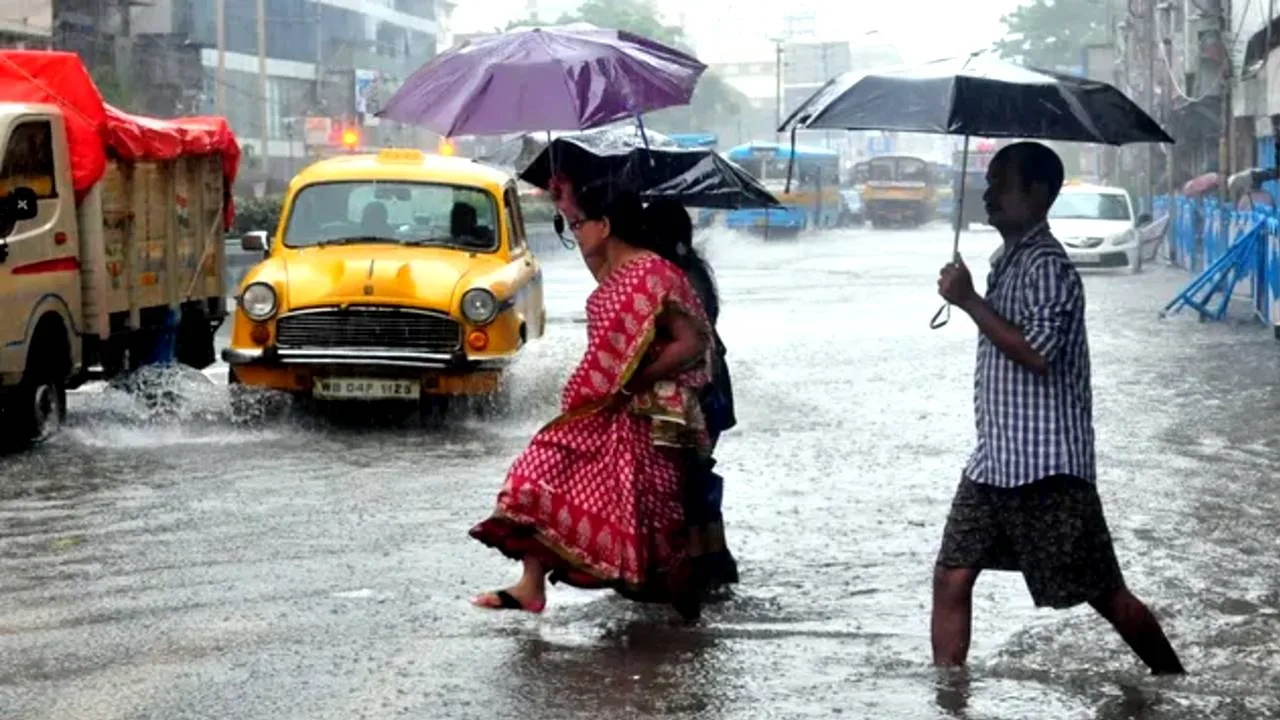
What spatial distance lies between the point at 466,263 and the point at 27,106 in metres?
3.14

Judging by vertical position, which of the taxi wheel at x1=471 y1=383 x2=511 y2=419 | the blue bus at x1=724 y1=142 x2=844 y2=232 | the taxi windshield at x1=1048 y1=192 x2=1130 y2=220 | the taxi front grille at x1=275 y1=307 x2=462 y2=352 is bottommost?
the blue bus at x1=724 y1=142 x2=844 y2=232

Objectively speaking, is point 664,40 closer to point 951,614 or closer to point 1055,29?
point 1055,29

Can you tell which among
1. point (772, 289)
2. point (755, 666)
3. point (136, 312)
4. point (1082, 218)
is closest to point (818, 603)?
point (755, 666)

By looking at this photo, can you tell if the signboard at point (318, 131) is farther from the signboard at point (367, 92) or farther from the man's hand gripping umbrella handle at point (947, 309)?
the man's hand gripping umbrella handle at point (947, 309)

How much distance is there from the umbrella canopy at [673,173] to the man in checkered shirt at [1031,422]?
2.38 metres

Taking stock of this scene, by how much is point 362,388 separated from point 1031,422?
28.1 feet

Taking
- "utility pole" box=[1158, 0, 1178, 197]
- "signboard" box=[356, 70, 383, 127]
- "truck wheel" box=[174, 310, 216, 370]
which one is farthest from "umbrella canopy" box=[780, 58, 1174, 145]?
"signboard" box=[356, 70, 383, 127]

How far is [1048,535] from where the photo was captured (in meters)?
6.59

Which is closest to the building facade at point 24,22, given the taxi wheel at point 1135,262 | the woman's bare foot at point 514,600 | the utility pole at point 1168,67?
the taxi wheel at point 1135,262

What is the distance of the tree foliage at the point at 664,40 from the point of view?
99.1 meters

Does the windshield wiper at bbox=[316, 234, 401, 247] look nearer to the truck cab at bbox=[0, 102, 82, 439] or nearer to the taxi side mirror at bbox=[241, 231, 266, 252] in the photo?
the taxi side mirror at bbox=[241, 231, 266, 252]

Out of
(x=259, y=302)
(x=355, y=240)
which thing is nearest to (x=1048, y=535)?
(x=259, y=302)

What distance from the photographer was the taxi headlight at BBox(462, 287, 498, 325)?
48.5 feet

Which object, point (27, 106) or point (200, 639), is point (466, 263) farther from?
point (200, 639)
